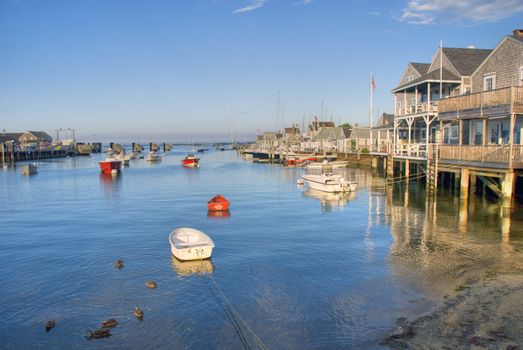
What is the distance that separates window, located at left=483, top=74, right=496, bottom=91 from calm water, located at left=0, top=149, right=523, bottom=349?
10489 millimetres

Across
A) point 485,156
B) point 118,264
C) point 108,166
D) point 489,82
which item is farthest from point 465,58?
point 108,166

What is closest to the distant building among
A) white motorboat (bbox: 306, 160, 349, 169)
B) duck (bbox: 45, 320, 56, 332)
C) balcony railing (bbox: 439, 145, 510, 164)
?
white motorboat (bbox: 306, 160, 349, 169)

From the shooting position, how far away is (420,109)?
44.9 m

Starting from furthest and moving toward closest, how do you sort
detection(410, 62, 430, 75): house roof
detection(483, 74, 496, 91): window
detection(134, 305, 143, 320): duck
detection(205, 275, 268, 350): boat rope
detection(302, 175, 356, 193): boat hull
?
1. detection(410, 62, 430, 75): house roof
2. detection(302, 175, 356, 193): boat hull
3. detection(483, 74, 496, 91): window
4. detection(134, 305, 143, 320): duck
5. detection(205, 275, 268, 350): boat rope

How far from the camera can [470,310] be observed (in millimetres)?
13047

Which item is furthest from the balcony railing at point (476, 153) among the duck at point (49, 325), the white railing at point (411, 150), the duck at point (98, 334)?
the duck at point (49, 325)

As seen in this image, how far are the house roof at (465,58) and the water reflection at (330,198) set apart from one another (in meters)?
16.5

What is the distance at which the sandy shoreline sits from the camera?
11094 millimetres

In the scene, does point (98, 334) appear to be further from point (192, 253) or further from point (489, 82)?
point (489, 82)

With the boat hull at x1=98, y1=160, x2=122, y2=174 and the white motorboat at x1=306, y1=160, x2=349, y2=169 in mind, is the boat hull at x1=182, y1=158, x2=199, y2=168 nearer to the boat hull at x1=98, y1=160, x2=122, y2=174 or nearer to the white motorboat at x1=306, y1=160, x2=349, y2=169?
the boat hull at x1=98, y1=160, x2=122, y2=174

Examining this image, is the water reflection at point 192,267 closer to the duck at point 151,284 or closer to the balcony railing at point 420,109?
the duck at point 151,284

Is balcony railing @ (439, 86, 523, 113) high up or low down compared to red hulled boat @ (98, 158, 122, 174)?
up

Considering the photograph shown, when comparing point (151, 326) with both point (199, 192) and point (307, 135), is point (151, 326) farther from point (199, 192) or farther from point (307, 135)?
point (307, 135)

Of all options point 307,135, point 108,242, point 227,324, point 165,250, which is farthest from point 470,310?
point 307,135
